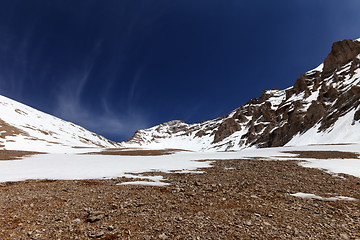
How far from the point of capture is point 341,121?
210 feet

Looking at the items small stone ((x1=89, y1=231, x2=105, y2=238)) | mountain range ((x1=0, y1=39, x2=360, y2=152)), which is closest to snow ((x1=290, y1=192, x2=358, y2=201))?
small stone ((x1=89, y1=231, x2=105, y2=238))

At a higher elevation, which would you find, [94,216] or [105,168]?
[105,168]

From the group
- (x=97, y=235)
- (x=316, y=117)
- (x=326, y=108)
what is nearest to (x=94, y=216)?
(x=97, y=235)

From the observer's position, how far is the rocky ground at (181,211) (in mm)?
5887

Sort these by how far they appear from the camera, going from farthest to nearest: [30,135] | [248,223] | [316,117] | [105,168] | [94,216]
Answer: [30,135] < [316,117] < [105,168] < [94,216] < [248,223]

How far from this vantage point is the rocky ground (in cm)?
589

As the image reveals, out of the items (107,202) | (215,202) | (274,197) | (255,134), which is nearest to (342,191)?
(274,197)

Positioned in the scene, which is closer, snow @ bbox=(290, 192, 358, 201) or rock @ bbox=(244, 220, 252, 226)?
rock @ bbox=(244, 220, 252, 226)

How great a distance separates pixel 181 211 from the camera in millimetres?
7543

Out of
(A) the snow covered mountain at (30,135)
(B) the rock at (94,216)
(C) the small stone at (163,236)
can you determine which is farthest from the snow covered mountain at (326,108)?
(A) the snow covered mountain at (30,135)

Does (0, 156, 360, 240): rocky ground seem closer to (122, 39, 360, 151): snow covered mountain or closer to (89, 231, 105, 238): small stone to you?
(89, 231, 105, 238): small stone

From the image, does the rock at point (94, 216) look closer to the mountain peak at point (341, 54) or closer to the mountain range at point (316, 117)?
the mountain range at point (316, 117)

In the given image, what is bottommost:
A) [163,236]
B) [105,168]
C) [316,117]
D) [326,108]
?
[163,236]

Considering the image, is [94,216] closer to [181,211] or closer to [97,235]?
[97,235]
